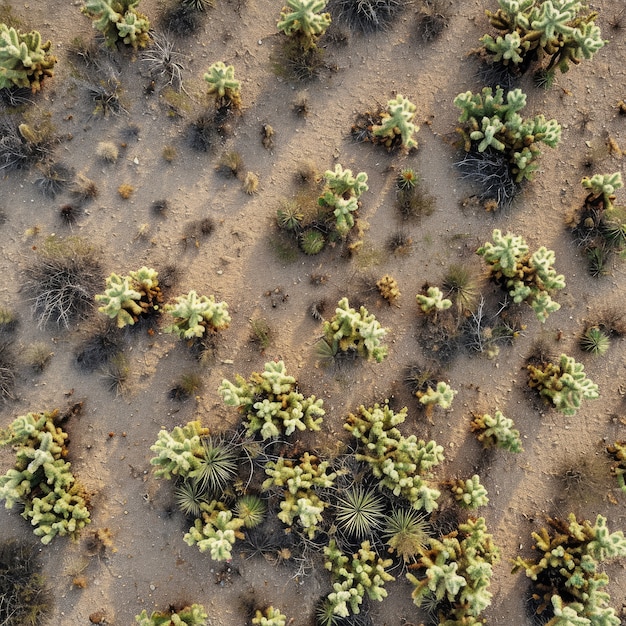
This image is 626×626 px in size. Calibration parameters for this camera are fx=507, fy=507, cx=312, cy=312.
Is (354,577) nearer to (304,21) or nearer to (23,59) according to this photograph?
(304,21)

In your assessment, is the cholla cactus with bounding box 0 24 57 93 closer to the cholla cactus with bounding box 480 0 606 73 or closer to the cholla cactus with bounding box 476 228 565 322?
the cholla cactus with bounding box 480 0 606 73

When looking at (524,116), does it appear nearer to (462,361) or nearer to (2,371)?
(462,361)

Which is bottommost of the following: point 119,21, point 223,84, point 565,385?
point 565,385

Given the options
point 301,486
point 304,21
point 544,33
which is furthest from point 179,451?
point 544,33

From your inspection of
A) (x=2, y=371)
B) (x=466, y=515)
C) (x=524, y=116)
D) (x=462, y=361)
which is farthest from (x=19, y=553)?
(x=524, y=116)

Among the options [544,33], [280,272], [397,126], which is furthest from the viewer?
[280,272]

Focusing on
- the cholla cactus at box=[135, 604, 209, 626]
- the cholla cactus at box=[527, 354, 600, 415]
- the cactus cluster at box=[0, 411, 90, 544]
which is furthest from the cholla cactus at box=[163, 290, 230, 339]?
the cholla cactus at box=[527, 354, 600, 415]

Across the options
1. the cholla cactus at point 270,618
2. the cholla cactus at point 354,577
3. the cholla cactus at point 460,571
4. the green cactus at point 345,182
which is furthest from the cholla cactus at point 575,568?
the green cactus at point 345,182
